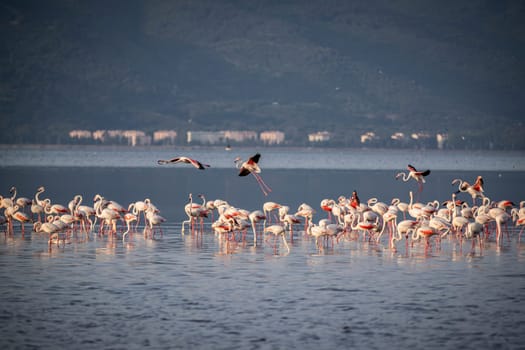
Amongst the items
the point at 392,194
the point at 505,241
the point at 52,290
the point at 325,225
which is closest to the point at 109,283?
the point at 52,290

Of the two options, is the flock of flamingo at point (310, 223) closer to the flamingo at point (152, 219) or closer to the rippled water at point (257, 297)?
the flamingo at point (152, 219)

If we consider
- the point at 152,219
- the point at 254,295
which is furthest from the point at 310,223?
the point at 254,295

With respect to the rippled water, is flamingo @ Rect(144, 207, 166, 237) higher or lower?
higher

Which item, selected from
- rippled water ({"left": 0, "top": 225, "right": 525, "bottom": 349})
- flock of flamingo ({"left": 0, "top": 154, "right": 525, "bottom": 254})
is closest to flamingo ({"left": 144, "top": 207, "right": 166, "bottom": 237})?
flock of flamingo ({"left": 0, "top": 154, "right": 525, "bottom": 254})

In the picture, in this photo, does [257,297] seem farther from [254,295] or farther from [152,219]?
[152,219]

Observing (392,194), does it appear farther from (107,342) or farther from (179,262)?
(107,342)

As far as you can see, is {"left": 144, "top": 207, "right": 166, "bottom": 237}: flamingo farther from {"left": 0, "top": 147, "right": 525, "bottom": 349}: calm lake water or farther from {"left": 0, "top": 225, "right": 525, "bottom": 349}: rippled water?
{"left": 0, "top": 225, "right": 525, "bottom": 349}: rippled water

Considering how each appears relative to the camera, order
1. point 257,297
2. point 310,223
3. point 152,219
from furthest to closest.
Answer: point 152,219
point 310,223
point 257,297

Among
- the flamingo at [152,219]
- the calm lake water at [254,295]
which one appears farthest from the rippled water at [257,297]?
the flamingo at [152,219]

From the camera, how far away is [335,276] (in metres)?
21.3

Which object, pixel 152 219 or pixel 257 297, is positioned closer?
pixel 257 297

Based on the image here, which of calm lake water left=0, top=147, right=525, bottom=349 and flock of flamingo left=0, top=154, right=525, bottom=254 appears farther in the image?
flock of flamingo left=0, top=154, right=525, bottom=254

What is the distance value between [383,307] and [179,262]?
6645mm

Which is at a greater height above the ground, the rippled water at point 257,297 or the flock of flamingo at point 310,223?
the flock of flamingo at point 310,223
